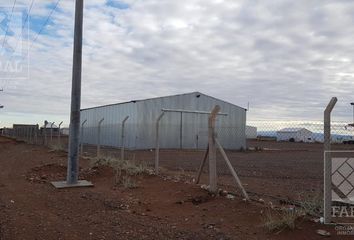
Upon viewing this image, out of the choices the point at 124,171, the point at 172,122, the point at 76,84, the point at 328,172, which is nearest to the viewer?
the point at 328,172

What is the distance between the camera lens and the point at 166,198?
32.1ft

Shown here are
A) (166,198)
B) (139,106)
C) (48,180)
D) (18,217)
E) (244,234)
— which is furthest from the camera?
(139,106)

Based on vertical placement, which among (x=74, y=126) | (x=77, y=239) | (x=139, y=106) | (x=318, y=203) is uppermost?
(x=139, y=106)

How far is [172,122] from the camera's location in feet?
129

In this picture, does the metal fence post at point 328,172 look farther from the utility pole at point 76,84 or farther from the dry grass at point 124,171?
the utility pole at point 76,84

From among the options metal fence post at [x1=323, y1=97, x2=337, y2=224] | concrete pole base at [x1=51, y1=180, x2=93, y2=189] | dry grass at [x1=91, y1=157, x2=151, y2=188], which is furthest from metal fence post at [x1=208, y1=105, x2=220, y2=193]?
concrete pole base at [x1=51, y1=180, x2=93, y2=189]

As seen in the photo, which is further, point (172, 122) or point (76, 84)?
point (172, 122)

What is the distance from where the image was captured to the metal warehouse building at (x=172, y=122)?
3734 centimetres

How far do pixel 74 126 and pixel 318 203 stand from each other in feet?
24.7

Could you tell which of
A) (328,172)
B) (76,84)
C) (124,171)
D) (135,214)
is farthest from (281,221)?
(76,84)

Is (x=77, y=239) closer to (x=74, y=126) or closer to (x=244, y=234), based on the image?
(x=244, y=234)

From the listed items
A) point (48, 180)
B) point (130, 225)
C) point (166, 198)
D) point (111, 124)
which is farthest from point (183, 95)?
point (130, 225)

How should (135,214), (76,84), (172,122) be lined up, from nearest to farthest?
1. (135,214)
2. (76,84)
3. (172,122)

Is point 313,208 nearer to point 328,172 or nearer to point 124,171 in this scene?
point 328,172
